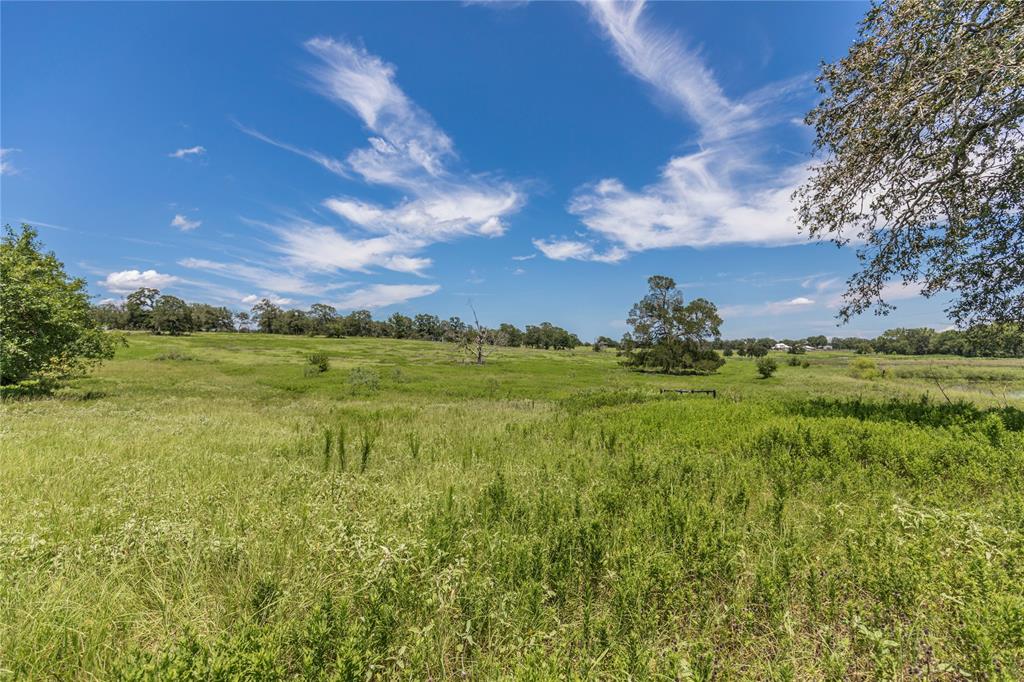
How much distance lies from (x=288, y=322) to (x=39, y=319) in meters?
144

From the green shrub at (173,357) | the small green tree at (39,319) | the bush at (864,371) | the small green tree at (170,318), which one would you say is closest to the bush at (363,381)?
the small green tree at (39,319)

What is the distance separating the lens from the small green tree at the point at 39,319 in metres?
16.2

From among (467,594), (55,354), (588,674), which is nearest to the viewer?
(588,674)

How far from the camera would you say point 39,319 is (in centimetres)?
1703

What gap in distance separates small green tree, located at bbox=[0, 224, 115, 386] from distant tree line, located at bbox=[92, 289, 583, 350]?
301 ft

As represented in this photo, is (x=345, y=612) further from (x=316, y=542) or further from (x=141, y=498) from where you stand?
(x=141, y=498)

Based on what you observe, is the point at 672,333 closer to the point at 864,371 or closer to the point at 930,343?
the point at 864,371

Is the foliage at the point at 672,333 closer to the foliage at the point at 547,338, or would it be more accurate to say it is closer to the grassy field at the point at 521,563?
the grassy field at the point at 521,563

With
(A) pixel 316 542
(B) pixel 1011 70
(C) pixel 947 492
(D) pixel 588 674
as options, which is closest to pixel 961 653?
(D) pixel 588 674

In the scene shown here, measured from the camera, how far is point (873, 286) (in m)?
13.1

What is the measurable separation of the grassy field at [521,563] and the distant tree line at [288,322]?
350 feet

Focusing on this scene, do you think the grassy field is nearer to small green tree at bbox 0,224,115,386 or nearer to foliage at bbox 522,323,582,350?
small green tree at bbox 0,224,115,386

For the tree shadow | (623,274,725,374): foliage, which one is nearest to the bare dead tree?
(623,274,725,374): foliage

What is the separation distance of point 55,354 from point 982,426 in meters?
33.1
